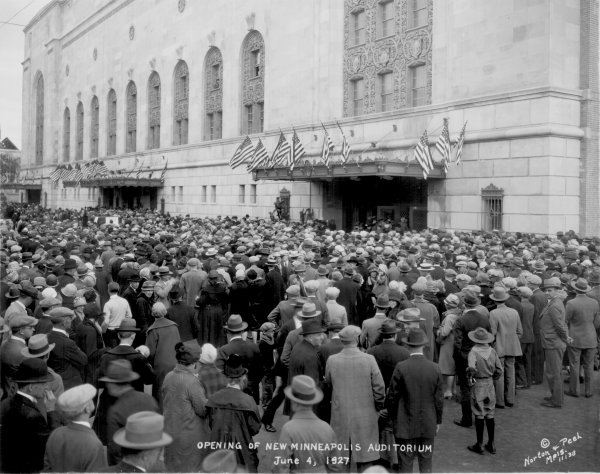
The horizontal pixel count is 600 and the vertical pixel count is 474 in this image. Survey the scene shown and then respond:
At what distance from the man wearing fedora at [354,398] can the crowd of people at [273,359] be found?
0.02 metres

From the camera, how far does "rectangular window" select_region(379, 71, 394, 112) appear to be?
2836 cm

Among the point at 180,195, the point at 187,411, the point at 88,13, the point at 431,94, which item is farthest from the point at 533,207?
the point at 88,13

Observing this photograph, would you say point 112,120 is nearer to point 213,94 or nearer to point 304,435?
point 213,94

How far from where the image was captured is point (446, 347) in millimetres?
8930

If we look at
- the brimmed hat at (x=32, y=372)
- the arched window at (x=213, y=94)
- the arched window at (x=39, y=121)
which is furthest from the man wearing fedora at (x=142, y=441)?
the arched window at (x=39, y=121)

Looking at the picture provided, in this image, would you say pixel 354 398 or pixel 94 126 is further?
pixel 94 126

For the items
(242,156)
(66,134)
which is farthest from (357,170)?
(66,134)

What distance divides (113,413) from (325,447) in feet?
6.74

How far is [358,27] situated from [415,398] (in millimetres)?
26975

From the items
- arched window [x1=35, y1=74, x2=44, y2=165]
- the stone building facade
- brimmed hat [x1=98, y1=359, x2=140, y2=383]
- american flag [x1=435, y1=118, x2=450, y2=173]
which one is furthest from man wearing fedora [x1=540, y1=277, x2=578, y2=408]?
arched window [x1=35, y1=74, x2=44, y2=165]

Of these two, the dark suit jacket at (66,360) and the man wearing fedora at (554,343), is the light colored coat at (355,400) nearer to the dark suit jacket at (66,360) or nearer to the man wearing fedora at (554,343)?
the dark suit jacket at (66,360)

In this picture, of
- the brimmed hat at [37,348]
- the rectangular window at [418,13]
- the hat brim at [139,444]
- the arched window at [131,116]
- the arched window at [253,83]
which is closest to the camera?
the hat brim at [139,444]

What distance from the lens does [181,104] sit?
153ft

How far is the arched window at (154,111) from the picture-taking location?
1972 inches
